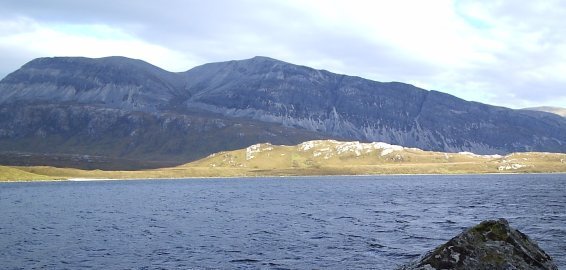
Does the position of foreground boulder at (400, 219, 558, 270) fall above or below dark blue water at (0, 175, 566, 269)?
above

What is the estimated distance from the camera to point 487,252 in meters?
28.6

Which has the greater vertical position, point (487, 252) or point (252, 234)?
point (487, 252)

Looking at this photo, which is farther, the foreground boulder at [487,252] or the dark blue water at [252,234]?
the dark blue water at [252,234]

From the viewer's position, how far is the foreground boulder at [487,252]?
2795 cm

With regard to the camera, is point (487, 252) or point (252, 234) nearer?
point (487, 252)

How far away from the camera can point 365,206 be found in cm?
12362

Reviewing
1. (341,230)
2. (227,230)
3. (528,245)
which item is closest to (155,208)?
(227,230)

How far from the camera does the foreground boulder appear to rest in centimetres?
2795

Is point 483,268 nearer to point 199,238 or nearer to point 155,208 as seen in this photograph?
point 199,238

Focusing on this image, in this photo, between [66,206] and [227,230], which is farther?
[66,206]

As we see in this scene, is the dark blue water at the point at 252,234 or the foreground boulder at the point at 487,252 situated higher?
the foreground boulder at the point at 487,252

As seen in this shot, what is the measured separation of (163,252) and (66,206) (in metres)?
94.4

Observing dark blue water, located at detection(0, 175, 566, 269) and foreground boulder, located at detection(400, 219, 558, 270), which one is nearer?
foreground boulder, located at detection(400, 219, 558, 270)

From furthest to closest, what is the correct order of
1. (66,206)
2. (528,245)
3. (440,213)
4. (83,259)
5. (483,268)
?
(66,206) → (440,213) → (83,259) → (528,245) → (483,268)
